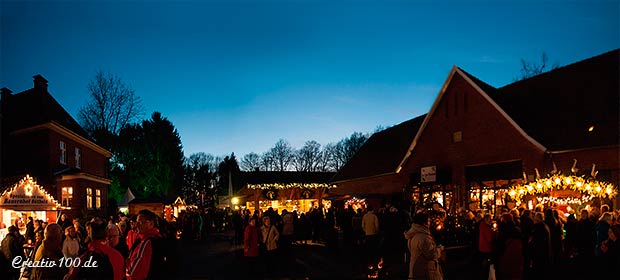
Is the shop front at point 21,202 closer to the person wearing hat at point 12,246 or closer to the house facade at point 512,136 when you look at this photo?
the person wearing hat at point 12,246

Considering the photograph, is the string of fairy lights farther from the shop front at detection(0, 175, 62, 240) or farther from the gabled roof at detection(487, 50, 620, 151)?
the shop front at detection(0, 175, 62, 240)

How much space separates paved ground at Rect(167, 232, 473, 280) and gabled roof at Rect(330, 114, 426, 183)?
1083cm

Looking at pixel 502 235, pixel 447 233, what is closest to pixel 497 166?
pixel 447 233

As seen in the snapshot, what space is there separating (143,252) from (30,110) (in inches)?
1008

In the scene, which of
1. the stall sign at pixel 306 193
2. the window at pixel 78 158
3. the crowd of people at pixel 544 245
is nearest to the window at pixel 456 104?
the crowd of people at pixel 544 245

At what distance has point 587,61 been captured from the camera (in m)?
22.0

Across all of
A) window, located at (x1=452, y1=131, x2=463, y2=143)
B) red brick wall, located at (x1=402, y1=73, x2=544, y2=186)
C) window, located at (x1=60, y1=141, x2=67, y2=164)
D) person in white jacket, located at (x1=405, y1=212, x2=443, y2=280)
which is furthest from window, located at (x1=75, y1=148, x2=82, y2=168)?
person in white jacket, located at (x1=405, y1=212, x2=443, y2=280)

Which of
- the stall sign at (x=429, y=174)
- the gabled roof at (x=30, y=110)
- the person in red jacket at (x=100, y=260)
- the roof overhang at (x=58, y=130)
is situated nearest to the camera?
the person in red jacket at (x=100, y=260)

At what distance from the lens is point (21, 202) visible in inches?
702

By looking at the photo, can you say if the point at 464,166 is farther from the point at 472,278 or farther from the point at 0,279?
the point at 0,279

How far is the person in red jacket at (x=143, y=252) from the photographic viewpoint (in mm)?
5723

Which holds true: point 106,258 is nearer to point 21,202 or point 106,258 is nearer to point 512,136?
point 21,202

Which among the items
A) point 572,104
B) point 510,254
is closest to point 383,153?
point 572,104

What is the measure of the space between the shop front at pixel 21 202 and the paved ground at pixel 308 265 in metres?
5.45
